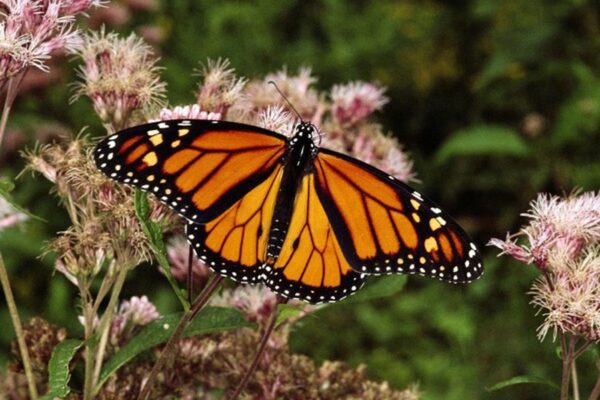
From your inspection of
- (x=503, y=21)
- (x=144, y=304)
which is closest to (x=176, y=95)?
(x=503, y=21)

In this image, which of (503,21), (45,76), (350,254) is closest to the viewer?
(350,254)

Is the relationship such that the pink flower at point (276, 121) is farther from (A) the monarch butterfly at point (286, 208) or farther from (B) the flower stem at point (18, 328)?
(B) the flower stem at point (18, 328)

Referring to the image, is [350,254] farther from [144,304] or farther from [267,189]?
[144,304]

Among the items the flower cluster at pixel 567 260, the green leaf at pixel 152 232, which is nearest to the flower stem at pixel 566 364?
the flower cluster at pixel 567 260

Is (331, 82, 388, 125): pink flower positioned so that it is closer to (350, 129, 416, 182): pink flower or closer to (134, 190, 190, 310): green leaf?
(350, 129, 416, 182): pink flower

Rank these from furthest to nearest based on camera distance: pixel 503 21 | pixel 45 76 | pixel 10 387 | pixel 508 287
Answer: pixel 503 21 → pixel 508 287 → pixel 45 76 → pixel 10 387

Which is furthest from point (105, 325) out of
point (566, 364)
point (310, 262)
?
point (566, 364)
